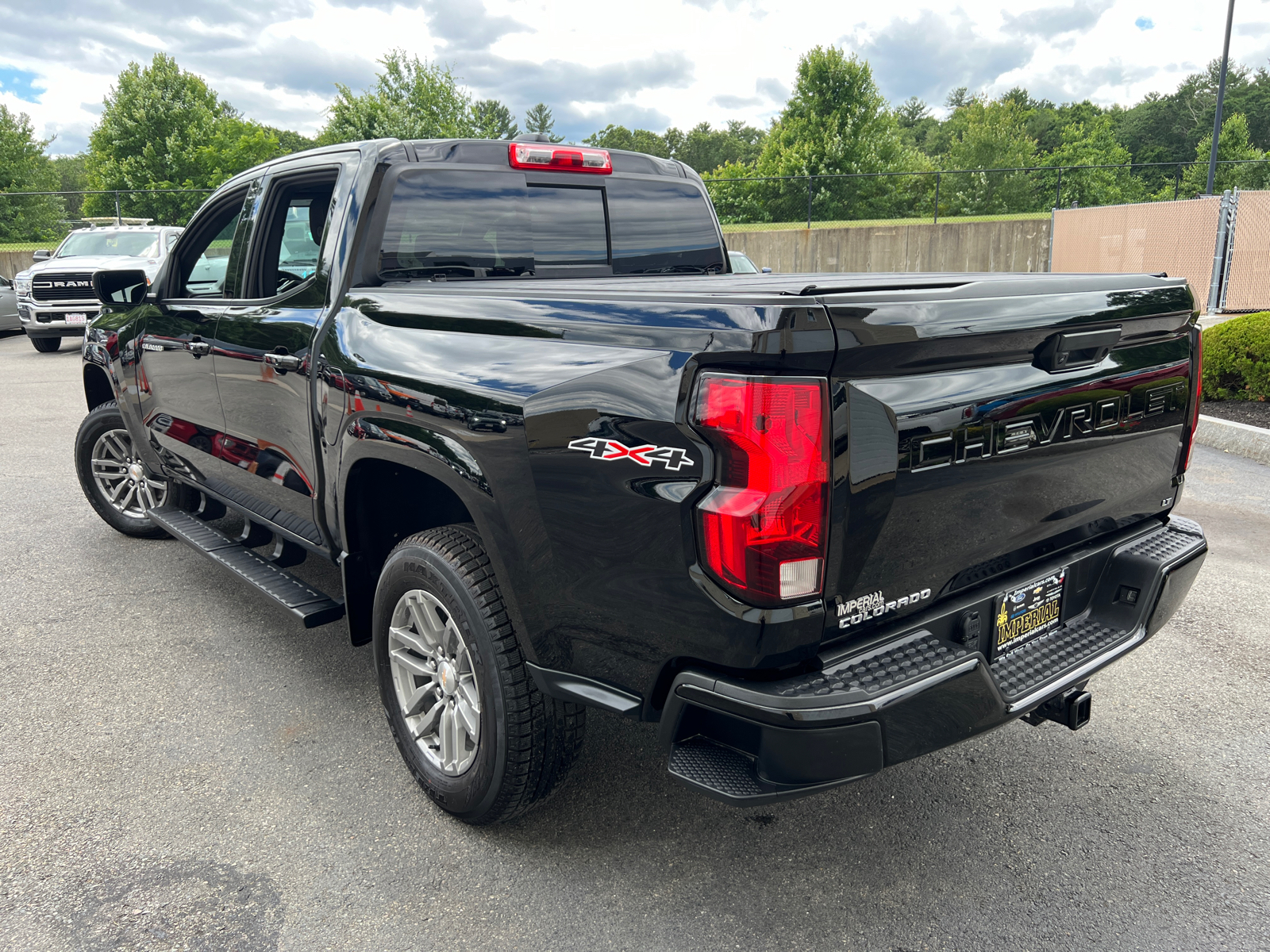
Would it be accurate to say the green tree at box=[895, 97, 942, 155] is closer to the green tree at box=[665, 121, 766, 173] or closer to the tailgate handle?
the green tree at box=[665, 121, 766, 173]

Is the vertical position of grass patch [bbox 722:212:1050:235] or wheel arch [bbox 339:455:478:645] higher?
grass patch [bbox 722:212:1050:235]

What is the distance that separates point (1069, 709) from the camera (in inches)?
97.7

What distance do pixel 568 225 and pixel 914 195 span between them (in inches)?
1149

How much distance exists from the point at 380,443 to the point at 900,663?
162 cm

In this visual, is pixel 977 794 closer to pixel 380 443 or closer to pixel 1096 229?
pixel 380 443

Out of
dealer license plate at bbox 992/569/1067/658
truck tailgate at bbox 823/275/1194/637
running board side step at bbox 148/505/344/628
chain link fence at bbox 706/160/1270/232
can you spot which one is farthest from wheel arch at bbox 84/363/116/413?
chain link fence at bbox 706/160/1270/232

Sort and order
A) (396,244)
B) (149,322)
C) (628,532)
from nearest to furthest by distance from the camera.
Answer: (628,532), (396,244), (149,322)

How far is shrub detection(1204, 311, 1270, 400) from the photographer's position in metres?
8.30

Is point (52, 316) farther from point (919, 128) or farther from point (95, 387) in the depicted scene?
point (919, 128)

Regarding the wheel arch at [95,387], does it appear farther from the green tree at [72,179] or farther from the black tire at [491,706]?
the green tree at [72,179]

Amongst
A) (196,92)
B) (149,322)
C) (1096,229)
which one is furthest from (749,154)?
(149,322)

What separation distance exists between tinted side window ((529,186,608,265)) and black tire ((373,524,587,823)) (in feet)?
4.51

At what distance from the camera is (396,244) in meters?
3.22

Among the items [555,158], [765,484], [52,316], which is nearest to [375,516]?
[555,158]
